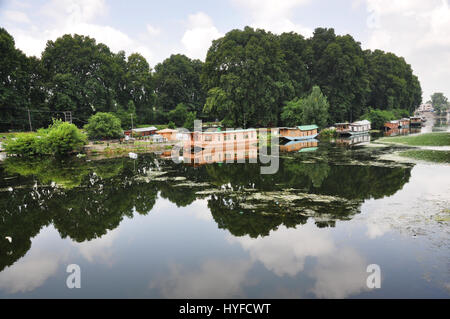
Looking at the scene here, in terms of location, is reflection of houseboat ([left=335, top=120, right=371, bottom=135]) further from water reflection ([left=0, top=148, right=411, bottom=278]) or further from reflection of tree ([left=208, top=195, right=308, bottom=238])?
reflection of tree ([left=208, top=195, right=308, bottom=238])

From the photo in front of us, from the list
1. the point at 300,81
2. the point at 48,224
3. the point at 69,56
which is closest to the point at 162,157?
the point at 48,224

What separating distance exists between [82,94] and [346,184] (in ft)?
162

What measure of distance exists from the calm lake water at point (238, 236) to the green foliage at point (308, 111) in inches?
1205

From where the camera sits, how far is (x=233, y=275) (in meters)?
8.55

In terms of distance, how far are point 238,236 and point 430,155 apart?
23882 mm

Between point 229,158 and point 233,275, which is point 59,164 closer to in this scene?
point 229,158

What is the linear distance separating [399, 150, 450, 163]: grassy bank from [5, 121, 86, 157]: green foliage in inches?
1403

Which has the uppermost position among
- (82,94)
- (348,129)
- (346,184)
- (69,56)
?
(69,56)

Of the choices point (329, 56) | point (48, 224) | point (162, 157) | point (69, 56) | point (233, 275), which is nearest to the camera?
point (233, 275)

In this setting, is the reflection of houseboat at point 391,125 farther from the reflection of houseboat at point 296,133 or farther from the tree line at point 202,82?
the reflection of houseboat at point 296,133

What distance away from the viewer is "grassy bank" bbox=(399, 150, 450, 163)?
2380 centimetres

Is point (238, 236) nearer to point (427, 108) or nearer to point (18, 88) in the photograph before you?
point (18, 88)

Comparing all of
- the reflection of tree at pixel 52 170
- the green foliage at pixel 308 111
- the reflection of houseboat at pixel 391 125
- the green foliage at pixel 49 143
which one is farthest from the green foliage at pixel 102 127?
the reflection of houseboat at pixel 391 125

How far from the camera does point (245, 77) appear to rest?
150 feet
